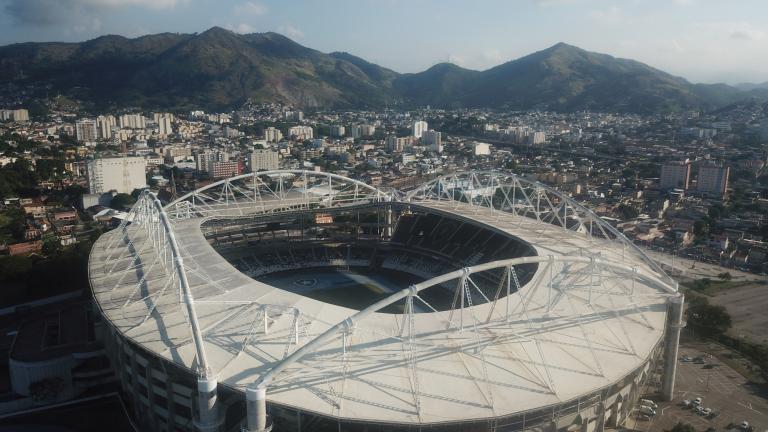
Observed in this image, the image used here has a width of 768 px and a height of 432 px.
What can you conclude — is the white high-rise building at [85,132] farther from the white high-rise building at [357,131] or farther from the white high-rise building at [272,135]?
the white high-rise building at [357,131]

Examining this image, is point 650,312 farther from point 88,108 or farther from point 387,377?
point 88,108

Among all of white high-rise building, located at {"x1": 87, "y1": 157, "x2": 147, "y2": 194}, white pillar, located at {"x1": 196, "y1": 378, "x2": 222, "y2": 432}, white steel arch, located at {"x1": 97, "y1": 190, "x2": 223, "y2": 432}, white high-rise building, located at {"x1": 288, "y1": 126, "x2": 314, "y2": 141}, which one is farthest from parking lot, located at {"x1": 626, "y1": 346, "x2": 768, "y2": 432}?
white high-rise building, located at {"x1": 288, "y1": 126, "x2": 314, "y2": 141}

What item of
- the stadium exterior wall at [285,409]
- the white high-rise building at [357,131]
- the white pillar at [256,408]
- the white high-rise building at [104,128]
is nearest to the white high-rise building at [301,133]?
the white high-rise building at [357,131]

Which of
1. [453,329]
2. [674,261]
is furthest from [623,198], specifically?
[453,329]

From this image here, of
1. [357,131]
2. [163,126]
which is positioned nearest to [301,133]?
[357,131]

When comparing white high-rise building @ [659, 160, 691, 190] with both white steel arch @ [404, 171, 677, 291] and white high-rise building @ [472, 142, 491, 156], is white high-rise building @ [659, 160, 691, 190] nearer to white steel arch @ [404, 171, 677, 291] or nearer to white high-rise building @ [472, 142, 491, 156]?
white steel arch @ [404, 171, 677, 291]

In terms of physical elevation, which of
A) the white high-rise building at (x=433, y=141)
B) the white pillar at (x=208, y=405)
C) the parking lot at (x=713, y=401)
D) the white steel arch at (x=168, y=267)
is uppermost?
the white high-rise building at (x=433, y=141)

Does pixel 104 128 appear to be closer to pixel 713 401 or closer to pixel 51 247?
pixel 51 247
